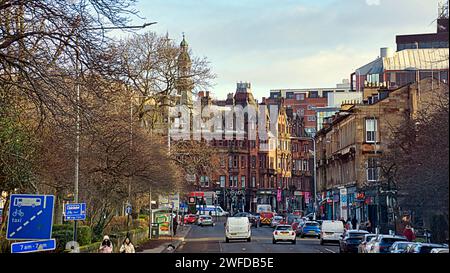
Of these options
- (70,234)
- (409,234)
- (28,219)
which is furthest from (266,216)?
(28,219)

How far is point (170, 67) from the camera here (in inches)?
786

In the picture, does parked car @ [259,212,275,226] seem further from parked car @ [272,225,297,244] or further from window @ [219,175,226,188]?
window @ [219,175,226,188]

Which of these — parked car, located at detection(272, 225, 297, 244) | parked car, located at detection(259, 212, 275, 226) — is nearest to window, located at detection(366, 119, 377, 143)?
parked car, located at detection(259, 212, 275, 226)

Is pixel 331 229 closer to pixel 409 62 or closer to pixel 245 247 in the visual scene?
pixel 409 62

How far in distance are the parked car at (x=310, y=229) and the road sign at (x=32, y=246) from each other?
33.4 m

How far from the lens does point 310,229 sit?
152 feet

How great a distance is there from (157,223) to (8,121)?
2595 centimetres

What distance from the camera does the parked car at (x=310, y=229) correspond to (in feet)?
145

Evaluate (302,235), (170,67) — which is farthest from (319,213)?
(170,67)

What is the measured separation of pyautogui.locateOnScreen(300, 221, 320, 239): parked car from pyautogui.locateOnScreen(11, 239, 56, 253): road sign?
110ft

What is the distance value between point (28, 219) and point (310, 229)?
37353mm

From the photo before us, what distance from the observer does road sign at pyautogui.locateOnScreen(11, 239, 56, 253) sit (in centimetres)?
965

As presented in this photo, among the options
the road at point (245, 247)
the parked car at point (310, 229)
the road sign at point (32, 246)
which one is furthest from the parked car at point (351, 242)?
the parked car at point (310, 229)
